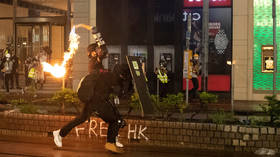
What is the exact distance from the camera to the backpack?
7566 millimetres

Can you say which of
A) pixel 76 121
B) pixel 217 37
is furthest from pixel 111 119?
pixel 217 37

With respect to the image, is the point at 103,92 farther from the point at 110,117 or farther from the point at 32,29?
the point at 32,29

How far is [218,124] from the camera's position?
27.1 ft

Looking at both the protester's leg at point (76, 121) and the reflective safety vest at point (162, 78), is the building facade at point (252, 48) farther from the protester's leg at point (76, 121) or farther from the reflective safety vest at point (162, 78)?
the protester's leg at point (76, 121)

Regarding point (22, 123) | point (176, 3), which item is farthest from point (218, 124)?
Answer: point (176, 3)

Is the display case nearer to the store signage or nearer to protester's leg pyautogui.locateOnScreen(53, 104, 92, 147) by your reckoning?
the store signage

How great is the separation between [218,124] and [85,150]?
2.63 metres

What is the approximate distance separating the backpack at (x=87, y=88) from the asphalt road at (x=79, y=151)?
Result: 1.05 m

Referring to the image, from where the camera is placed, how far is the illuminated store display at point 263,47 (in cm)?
1894

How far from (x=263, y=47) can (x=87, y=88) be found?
1326cm

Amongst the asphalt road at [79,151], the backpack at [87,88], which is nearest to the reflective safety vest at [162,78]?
the asphalt road at [79,151]

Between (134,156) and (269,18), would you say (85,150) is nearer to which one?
(134,156)

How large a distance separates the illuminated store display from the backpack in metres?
12.9

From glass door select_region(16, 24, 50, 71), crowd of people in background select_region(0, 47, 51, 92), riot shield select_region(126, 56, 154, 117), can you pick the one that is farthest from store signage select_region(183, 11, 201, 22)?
riot shield select_region(126, 56, 154, 117)
